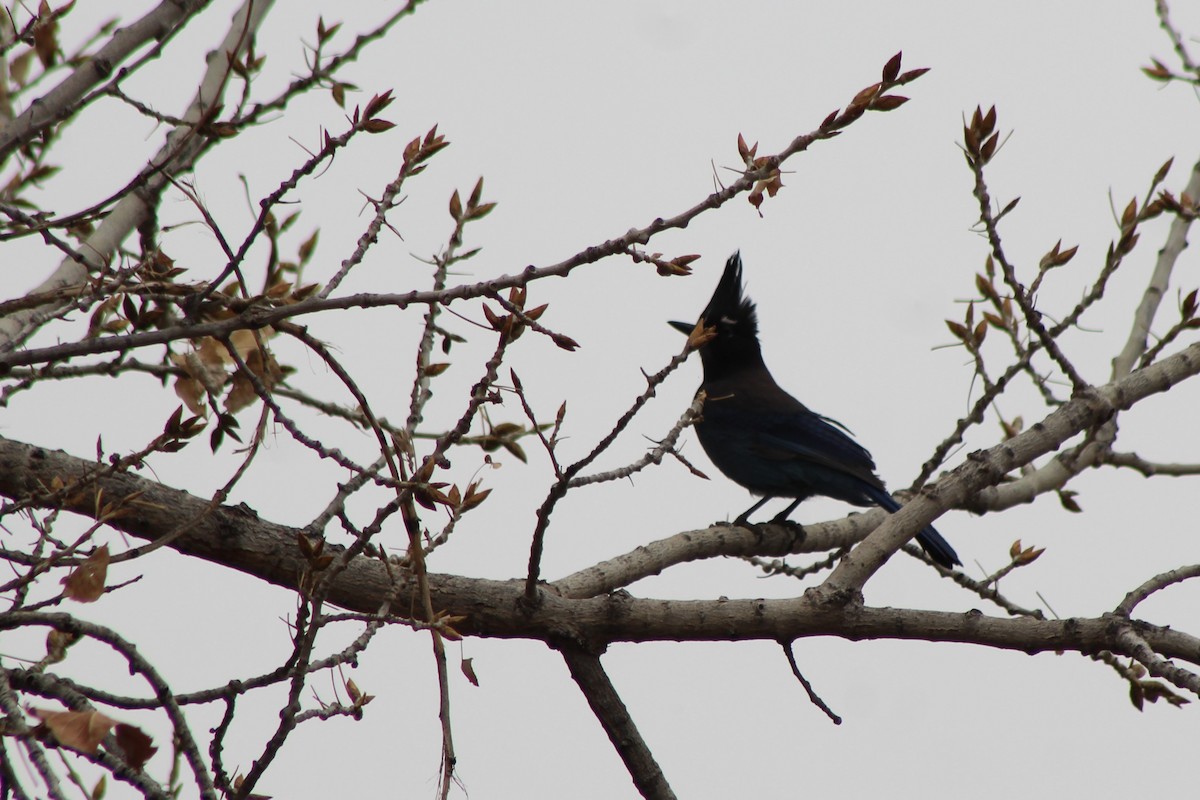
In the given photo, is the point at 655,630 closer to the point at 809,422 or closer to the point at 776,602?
the point at 776,602

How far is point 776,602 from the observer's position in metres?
3.32

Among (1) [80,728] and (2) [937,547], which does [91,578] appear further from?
(2) [937,547]

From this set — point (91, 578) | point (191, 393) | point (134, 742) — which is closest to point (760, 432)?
point (191, 393)

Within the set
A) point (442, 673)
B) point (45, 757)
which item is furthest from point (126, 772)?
point (442, 673)

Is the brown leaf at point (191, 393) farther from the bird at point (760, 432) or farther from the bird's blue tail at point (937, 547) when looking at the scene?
the bird at point (760, 432)

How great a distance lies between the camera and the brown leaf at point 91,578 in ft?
6.66

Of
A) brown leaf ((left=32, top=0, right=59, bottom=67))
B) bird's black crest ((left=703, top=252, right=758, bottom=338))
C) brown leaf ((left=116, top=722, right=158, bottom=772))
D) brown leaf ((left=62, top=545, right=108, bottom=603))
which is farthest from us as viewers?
bird's black crest ((left=703, top=252, right=758, bottom=338))

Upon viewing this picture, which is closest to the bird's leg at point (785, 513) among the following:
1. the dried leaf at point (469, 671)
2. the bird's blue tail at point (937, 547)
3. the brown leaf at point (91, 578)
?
the bird's blue tail at point (937, 547)

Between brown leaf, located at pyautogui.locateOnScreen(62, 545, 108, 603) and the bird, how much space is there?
3846mm

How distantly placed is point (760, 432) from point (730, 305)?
0.85 metres

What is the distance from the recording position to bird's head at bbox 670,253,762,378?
688 cm

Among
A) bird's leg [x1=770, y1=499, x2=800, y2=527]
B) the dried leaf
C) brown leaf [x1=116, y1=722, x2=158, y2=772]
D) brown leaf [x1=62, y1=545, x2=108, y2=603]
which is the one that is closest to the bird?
bird's leg [x1=770, y1=499, x2=800, y2=527]

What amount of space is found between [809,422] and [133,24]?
451cm

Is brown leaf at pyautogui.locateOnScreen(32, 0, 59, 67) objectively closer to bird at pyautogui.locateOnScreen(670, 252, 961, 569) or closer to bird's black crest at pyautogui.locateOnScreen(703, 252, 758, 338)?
bird at pyautogui.locateOnScreen(670, 252, 961, 569)
